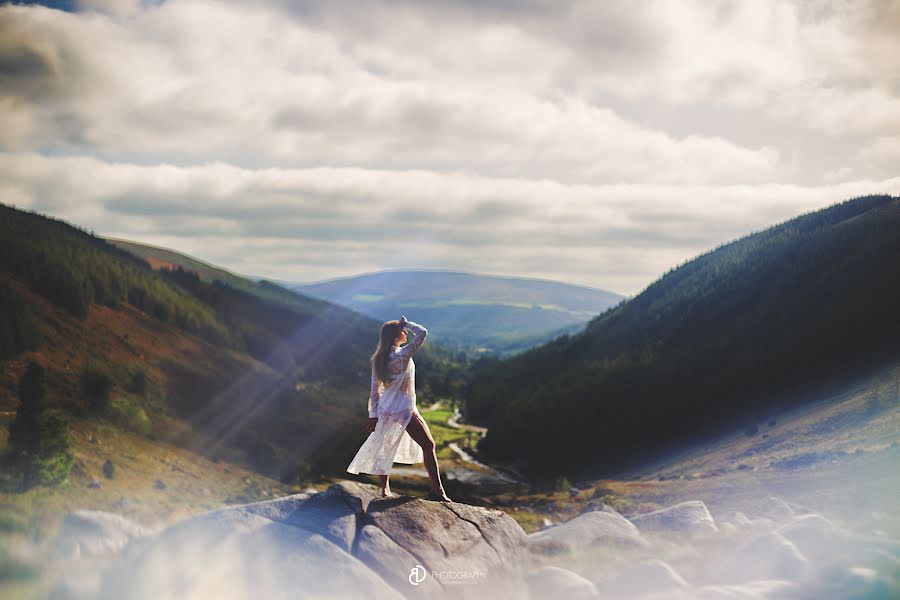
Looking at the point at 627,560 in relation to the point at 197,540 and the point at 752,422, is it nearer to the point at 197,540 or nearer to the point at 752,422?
the point at 197,540

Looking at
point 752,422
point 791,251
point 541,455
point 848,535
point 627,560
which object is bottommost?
point 541,455

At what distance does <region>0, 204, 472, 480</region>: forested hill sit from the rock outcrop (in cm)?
9034

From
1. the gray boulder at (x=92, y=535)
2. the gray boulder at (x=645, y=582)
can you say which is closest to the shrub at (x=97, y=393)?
the gray boulder at (x=92, y=535)

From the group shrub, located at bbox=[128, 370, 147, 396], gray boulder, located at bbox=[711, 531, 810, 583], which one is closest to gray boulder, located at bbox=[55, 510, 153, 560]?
gray boulder, located at bbox=[711, 531, 810, 583]

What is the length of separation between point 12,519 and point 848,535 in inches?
1185

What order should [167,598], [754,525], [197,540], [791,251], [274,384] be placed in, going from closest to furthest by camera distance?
[167,598]
[197,540]
[754,525]
[791,251]
[274,384]

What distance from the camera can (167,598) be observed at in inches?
448

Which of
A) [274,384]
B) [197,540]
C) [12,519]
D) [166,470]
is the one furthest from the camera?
[274,384]

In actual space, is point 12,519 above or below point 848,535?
below

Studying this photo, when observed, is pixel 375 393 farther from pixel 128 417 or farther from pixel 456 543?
pixel 128 417

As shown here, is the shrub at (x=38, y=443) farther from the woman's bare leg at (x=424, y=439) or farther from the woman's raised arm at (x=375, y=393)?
the woman's bare leg at (x=424, y=439)

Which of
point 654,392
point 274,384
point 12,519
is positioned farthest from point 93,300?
point 12,519

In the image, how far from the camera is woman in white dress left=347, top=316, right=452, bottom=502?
1405 cm

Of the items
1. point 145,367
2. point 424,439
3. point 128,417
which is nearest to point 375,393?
point 424,439
